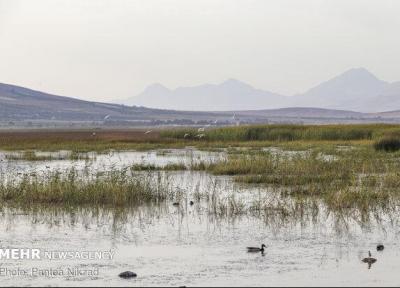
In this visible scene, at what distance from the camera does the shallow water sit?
14.7 m

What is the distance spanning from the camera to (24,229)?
19.7 metres

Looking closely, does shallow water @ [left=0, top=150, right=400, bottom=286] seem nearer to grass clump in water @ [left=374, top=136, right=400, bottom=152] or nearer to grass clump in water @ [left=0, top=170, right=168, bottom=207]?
grass clump in water @ [left=0, top=170, right=168, bottom=207]

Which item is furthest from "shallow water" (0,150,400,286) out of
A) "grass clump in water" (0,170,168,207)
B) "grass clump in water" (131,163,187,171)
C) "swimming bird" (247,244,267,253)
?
"grass clump in water" (131,163,187,171)

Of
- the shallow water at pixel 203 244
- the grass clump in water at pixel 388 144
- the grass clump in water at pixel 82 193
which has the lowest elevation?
A: the shallow water at pixel 203 244

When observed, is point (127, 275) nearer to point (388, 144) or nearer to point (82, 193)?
point (82, 193)

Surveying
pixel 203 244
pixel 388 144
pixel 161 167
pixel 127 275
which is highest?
pixel 388 144

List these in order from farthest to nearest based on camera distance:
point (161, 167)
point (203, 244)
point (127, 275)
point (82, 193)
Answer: point (161, 167), point (82, 193), point (203, 244), point (127, 275)

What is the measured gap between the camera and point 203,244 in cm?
1806

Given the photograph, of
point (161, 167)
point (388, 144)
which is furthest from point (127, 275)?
point (388, 144)

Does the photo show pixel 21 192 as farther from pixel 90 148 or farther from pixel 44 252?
pixel 90 148

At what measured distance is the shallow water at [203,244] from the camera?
14742 mm

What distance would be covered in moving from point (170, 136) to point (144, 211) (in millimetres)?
45850

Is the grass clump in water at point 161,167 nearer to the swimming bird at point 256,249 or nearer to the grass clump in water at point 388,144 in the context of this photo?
A: the grass clump in water at point 388,144

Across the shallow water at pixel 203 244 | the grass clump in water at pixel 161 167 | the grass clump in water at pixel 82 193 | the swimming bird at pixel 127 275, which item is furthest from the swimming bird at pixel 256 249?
the grass clump in water at pixel 161 167
